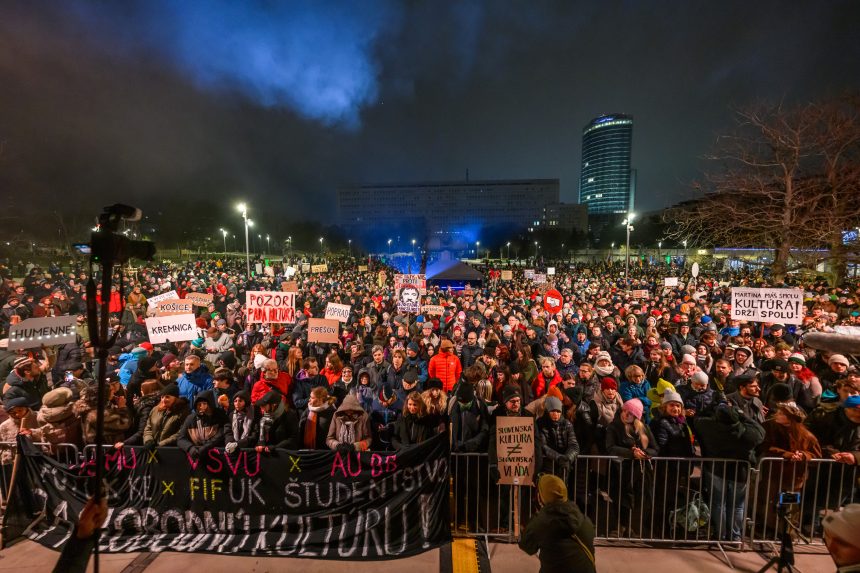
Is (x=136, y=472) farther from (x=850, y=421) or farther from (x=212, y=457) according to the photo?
(x=850, y=421)

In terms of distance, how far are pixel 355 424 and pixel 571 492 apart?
2.64 metres

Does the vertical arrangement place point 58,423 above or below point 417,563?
above

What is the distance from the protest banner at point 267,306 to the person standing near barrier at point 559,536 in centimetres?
762

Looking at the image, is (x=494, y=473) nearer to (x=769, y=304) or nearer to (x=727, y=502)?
(x=727, y=502)

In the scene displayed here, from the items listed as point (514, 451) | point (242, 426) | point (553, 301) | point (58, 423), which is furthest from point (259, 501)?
point (553, 301)

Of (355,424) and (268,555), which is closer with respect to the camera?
(268,555)

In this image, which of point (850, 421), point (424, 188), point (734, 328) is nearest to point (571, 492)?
point (850, 421)

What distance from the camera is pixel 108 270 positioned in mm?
2150

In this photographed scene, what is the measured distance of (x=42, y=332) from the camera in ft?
23.4

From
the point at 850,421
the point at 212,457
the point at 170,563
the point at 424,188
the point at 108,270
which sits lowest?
the point at 170,563

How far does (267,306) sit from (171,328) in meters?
1.96

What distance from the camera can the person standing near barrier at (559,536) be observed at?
2.73 metres

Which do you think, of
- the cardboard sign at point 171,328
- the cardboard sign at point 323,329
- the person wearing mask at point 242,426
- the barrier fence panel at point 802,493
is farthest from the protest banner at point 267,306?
the barrier fence panel at point 802,493

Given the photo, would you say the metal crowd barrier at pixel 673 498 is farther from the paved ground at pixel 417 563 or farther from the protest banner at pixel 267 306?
the protest banner at pixel 267 306
